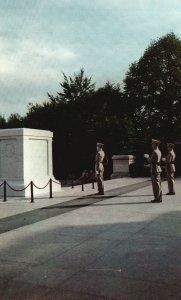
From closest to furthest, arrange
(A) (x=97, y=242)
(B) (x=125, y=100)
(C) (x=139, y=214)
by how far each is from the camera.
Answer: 1. (A) (x=97, y=242)
2. (C) (x=139, y=214)
3. (B) (x=125, y=100)

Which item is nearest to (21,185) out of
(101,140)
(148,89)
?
(101,140)

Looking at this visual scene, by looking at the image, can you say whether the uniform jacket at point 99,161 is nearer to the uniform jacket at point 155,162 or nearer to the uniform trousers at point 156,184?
the uniform jacket at point 155,162

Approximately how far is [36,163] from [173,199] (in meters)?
5.74

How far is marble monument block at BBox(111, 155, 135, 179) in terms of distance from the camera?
26.7m

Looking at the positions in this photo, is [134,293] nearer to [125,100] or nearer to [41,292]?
[41,292]

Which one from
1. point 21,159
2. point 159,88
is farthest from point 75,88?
point 21,159

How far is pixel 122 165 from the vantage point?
88.6 ft

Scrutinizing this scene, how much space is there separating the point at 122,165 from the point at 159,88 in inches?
508

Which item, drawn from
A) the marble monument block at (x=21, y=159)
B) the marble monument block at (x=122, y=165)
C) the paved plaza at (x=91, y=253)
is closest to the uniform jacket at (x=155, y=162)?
the paved plaza at (x=91, y=253)

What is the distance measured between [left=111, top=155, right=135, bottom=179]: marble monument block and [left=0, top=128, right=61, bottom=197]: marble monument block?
11.0m

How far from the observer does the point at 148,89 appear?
37.5 metres

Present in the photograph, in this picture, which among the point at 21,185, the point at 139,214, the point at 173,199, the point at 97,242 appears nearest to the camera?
the point at 97,242

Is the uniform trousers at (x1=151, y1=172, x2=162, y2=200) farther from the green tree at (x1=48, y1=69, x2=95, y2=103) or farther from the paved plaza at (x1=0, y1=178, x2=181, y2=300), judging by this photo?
the green tree at (x1=48, y1=69, x2=95, y2=103)

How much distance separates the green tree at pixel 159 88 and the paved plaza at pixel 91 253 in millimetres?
26362
